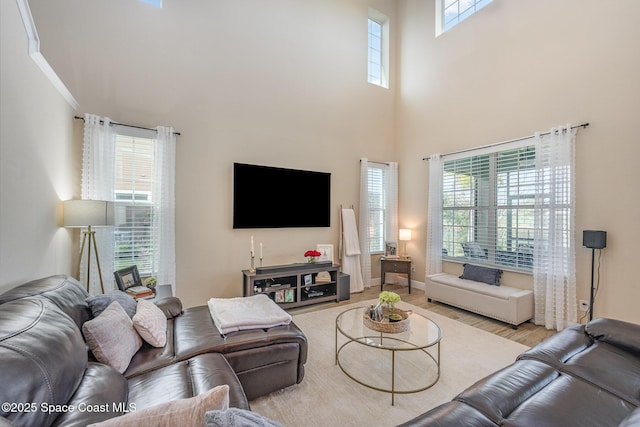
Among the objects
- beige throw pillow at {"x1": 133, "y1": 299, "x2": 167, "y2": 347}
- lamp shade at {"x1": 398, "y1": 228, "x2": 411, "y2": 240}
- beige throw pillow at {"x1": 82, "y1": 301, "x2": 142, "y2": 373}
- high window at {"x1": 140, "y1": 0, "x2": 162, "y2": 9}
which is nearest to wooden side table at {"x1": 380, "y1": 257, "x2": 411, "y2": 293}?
lamp shade at {"x1": 398, "y1": 228, "x2": 411, "y2": 240}

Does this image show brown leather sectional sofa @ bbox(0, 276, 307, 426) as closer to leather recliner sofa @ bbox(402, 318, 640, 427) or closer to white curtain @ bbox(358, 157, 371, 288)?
leather recliner sofa @ bbox(402, 318, 640, 427)

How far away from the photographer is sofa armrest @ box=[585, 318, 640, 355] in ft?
5.61

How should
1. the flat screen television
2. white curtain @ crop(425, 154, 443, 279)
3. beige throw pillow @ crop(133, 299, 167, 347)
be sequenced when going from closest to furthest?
beige throw pillow @ crop(133, 299, 167, 347)
the flat screen television
white curtain @ crop(425, 154, 443, 279)

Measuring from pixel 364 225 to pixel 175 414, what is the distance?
457cm

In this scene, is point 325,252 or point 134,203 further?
point 325,252

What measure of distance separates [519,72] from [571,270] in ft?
8.84

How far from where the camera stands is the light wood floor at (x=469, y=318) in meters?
3.21

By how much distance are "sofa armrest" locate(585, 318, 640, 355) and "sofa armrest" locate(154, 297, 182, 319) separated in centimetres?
317

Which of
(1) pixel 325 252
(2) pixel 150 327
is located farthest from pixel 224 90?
(2) pixel 150 327

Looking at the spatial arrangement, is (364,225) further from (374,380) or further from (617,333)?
(617,333)

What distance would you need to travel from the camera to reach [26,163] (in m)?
2.06

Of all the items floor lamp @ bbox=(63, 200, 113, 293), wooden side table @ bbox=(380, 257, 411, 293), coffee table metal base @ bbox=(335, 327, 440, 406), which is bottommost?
coffee table metal base @ bbox=(335, 327, 440, 406)

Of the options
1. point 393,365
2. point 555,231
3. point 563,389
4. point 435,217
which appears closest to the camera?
point 563,389

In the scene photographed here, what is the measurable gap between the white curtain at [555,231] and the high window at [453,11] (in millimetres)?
2527
